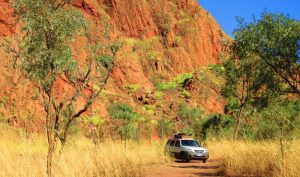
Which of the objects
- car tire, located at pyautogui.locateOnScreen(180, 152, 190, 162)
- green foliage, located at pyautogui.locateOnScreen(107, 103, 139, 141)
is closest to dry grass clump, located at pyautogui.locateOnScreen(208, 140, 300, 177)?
car tire, located at pyautogui.locateOnScreen(180, 152, 190, 162)

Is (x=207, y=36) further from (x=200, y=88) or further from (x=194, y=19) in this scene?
(x=200, y=88)

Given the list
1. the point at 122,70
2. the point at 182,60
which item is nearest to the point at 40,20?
the point at 122,70

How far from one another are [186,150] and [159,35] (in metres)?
75.9

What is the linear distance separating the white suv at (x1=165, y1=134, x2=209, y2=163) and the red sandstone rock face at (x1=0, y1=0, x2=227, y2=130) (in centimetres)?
4691

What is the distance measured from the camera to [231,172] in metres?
16.6

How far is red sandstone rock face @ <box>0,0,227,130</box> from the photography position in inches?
3342

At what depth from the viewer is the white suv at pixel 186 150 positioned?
28047mm

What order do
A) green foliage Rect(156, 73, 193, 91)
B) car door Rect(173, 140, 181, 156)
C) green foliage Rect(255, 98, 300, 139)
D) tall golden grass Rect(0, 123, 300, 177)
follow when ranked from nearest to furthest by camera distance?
1. tall golden grass Rect(0, 123, 300, 177)
2. green foliage Rect(255, 98, 300, 139)
3. car door Rect(173, 140, 181, 156)
4. green foliage Rect(156, 73, 193, 91)

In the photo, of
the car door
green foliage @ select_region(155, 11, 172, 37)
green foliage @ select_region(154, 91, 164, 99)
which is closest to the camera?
the car door

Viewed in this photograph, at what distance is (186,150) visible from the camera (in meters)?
28.5

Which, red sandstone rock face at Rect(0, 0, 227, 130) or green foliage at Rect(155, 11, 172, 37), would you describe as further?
green foliage at Rect(155, 11, 172, 37)

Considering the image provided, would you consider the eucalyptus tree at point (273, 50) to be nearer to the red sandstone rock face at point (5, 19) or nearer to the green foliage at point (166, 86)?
the red sandstone rock face at point (5, 19)

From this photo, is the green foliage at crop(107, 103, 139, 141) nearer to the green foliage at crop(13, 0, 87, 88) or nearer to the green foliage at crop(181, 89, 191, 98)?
the green foliage at crop(13, 0, 87, 88)

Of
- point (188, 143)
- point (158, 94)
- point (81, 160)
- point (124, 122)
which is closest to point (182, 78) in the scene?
point (158, 94)
